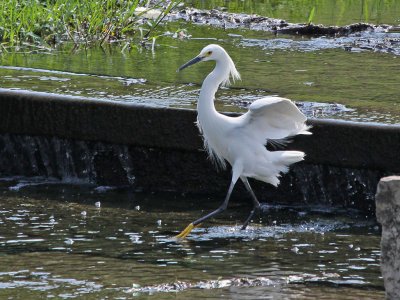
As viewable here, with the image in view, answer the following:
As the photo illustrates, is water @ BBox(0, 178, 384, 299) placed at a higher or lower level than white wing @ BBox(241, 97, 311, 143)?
lower

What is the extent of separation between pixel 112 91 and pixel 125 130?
0.67m

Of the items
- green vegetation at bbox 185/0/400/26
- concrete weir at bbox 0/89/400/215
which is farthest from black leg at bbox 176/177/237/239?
green vegetation at bbox 185/0/400/26

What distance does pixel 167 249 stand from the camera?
5445 mm

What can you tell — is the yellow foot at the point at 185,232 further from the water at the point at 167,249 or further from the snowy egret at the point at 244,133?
the snowy egret at the point at 244,133

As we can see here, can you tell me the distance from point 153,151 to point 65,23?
11.1ft

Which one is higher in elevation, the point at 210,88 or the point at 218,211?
the point at 210,88

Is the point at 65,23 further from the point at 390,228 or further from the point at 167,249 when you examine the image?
the point at 390,228

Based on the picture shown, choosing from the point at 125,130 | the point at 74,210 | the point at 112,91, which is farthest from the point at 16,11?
the point at 74,210

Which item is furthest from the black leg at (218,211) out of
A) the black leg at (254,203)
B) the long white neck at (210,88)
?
the long white neck at (210,88)

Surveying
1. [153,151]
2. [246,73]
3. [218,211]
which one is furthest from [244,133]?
[246,73]

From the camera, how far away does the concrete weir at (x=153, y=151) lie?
20.1 ft

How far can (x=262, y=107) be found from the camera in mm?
5832

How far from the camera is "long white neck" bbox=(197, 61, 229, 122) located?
6.14m

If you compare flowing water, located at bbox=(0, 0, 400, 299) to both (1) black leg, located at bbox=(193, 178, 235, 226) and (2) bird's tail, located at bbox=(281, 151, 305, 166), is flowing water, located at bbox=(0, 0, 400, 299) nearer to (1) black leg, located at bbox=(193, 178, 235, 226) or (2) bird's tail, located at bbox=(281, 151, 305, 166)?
(1) black leg, located at bbox=(193, 178, 235, 226)
